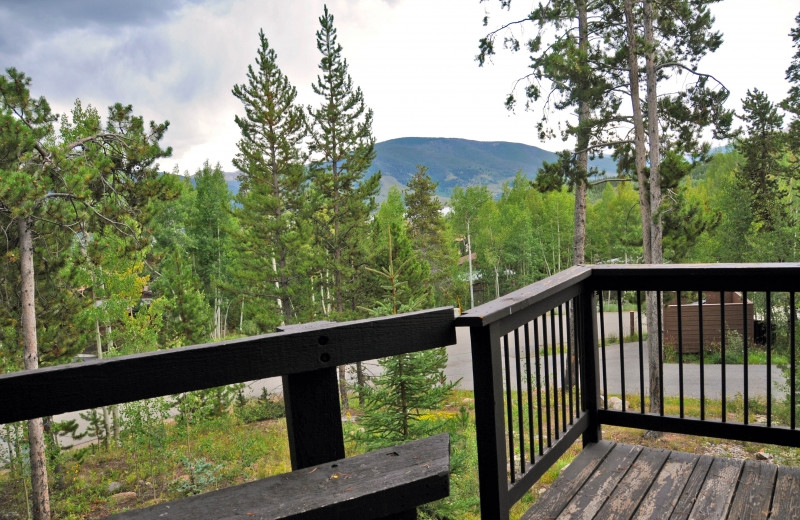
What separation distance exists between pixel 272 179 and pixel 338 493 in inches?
757

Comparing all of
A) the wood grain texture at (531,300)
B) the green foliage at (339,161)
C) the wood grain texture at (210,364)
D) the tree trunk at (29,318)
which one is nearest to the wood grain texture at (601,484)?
the wood grain texture at (531,300)

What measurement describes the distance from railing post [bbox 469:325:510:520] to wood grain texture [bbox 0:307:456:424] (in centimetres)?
27

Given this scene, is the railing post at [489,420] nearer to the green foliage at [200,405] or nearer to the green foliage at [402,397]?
the green foliage at [402,397]

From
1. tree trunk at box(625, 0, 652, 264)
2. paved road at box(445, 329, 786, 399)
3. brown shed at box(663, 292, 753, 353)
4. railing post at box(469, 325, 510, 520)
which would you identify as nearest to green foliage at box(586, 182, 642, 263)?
paved road at box(445, 329, 786, 399)

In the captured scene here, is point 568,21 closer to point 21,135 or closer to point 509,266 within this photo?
point 21,135

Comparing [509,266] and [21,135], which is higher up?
[21,135]

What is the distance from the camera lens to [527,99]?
13.2m

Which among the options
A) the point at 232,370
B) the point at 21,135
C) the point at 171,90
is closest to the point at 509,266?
the point at 171,90

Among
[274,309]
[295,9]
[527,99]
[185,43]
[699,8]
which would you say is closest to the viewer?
[699,8]

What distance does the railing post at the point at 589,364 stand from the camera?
2.75 m

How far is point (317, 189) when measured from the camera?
1959cm

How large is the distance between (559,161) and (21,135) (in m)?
11.4

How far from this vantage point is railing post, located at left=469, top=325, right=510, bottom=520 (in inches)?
67.6

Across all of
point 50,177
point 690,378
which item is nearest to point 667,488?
point 50,177
